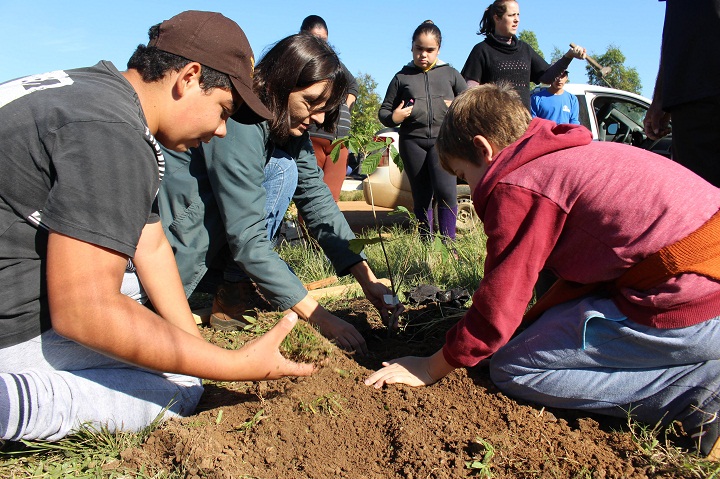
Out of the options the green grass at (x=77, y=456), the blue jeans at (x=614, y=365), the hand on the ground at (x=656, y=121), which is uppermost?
the hand on the ground at (x=656, y=121)

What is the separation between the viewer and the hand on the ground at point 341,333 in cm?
275

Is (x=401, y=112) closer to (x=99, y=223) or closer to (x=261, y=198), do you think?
(x=261, y=198)

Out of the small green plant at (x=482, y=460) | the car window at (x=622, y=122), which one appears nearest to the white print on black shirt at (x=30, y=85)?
the small green plant at (x=482, y=460)

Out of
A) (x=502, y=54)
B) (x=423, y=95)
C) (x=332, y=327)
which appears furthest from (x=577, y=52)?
(x=332, y=327)

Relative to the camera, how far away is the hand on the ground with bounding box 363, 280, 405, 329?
298 centimetres

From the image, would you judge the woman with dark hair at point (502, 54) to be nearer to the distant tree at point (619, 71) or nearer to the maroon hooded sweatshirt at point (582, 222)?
the maroon hooded sweatshirt at point (582, 222)

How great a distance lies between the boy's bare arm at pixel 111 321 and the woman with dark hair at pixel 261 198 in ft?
3.36

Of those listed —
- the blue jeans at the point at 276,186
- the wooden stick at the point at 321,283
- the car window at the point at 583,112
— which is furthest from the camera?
the car window at the point at 583,112

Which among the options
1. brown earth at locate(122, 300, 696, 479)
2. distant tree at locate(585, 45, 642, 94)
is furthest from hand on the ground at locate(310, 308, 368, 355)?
distant tree at locate(585, 45, 642, 94)

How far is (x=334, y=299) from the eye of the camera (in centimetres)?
367

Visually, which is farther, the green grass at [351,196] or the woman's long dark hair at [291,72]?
the green grass at [351,196]

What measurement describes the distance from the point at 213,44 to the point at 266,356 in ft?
3.17

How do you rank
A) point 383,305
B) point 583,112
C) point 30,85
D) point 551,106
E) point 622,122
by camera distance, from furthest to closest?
point 622,122 < point 583,112 < point 551,106 < point 383,305 < point 30,85

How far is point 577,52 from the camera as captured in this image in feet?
18.5
